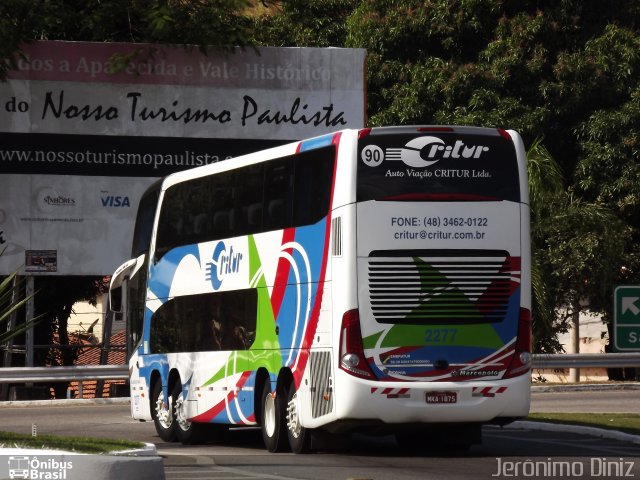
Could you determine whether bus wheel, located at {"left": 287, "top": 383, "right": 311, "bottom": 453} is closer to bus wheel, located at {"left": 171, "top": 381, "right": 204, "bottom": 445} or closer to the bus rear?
the bus rear

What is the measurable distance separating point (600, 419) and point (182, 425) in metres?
6.65

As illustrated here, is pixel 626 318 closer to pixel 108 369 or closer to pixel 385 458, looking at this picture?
pixel 385 458

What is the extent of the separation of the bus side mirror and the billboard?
784cm

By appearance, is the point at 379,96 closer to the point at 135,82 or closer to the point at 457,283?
the point at 135,82

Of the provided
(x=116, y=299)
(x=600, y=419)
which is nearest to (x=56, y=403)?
(x=116, y=299)

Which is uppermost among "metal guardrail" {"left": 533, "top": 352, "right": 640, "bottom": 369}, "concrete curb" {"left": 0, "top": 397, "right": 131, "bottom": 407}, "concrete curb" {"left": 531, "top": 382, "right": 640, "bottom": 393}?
"metal guardrail" {"left": 533, "top": 352, "right": 640, "bottom": 369}

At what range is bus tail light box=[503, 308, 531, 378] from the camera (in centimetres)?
1750

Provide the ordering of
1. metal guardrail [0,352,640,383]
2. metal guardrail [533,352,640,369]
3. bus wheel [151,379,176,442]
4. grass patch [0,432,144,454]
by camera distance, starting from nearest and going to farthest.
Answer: grass patch [0,432,144,454]
bus wheel [151,379,176,442]
metal guardrail [0,352,640,383]
metal guardrail [533,352,640,369]

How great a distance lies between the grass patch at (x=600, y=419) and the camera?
21.3 metres

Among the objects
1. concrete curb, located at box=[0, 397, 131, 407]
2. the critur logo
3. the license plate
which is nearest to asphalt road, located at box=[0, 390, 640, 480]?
the license plate

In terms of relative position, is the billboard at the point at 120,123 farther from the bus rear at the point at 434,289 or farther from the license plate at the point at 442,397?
the license plate at the point at 442,397

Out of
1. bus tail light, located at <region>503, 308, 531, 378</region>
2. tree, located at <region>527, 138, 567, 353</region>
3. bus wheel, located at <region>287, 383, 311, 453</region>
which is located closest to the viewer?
bus tail light, located at <region>503, 308, 531, 378</region>

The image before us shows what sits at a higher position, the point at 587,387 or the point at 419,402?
the point at 419,402

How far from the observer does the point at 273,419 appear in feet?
62.3
